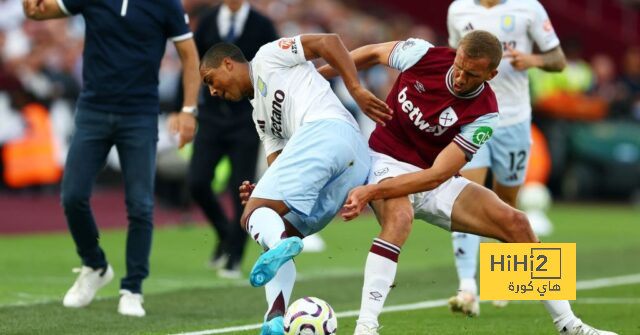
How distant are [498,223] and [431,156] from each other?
0.64 metres

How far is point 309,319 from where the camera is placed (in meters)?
7.75

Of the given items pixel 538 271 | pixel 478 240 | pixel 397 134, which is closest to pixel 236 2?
pixel 478 240

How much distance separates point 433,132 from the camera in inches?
336

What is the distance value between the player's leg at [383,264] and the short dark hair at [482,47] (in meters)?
1.01

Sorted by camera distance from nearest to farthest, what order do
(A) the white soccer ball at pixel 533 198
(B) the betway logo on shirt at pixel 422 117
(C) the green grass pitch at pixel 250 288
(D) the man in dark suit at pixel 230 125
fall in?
(B) the betway logo on shirt at pixel 422 117 → (C) the green grass pitch at pixel 250 288 → (D) the man in dark suit at pixel 230 125 → (A) the white soccer ball at pixel 533 198

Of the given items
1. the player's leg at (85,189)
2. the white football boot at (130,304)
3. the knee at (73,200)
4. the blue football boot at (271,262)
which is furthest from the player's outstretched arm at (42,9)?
the blue football boot at (271,262)

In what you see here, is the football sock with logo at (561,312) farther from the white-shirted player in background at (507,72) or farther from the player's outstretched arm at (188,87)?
the player's outstretched arm at (188,87)

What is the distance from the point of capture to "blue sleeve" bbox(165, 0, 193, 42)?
983 cm

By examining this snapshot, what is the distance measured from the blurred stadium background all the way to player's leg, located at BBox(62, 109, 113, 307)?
251 mm

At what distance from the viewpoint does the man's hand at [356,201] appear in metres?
7.91

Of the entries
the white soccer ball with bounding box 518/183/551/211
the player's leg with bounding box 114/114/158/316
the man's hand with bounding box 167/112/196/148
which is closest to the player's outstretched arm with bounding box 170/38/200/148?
the man's hand with bounding box 167/112/196/148

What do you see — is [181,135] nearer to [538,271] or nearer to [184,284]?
[184,284]

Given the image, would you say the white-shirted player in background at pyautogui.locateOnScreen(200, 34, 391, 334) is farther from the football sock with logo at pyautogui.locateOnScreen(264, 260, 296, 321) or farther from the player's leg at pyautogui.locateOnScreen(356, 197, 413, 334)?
the player's leg at pyautogui.locateOnScreen(356, 197, 413, 334)

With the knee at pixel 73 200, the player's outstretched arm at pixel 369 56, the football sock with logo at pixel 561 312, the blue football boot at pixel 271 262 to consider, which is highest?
the player's outstretched arm at pixel 369 56
